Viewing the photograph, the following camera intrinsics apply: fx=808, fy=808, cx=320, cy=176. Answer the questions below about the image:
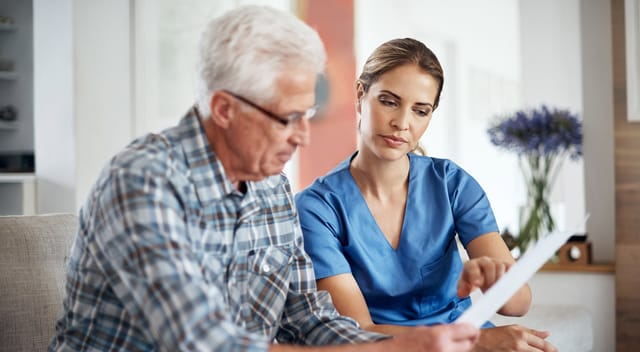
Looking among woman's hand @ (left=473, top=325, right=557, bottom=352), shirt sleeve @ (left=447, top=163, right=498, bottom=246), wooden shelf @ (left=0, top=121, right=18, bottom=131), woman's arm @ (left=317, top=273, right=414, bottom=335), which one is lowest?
woman's hand @ (left=473, top=325, right=557, bottom=352)

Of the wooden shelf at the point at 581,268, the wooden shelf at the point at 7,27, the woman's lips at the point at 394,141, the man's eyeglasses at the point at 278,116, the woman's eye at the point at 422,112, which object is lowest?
the wooden shelf at the point at 581,268

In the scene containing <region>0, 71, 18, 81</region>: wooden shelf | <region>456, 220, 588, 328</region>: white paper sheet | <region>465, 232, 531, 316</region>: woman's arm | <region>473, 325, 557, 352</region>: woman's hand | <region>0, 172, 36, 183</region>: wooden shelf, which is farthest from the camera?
<region>0, 71, 18, 81</region>: wooden shelf

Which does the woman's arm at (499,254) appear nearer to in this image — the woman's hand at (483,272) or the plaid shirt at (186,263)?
the woman's hand at (483,272)

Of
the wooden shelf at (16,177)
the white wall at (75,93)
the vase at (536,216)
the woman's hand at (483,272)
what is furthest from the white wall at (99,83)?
the woman's hand at (483,272)

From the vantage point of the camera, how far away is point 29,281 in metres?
1.72

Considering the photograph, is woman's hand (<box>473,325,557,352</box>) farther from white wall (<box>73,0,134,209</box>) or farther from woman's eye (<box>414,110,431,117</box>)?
white wall (<box>73,0,134,209</box>)

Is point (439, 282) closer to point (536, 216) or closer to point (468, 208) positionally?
point (468, 208)

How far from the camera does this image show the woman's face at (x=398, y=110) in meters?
1.85

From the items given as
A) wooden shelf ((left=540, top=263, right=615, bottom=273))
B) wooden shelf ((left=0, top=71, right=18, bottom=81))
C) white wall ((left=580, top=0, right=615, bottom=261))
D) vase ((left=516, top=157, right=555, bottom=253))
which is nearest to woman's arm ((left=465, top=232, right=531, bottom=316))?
wooden shelf ((left=540, top=263, right=615, bottom=273))

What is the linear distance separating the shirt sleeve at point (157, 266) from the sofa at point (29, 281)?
1.94ft

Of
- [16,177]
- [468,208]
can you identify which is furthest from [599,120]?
[16,177]

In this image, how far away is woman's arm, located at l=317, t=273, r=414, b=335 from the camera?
1.72m

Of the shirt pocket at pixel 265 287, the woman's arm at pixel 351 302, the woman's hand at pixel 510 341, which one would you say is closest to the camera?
the shirt pocket at pixel 265 287

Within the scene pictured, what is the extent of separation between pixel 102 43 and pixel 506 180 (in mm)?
3675
